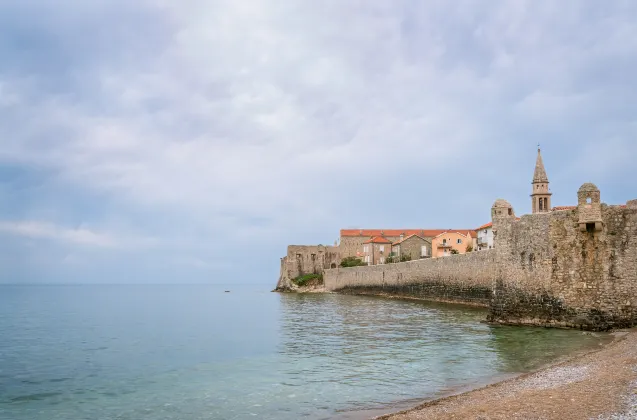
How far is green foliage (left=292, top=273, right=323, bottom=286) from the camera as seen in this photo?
276 ft

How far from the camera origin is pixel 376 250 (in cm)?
8919

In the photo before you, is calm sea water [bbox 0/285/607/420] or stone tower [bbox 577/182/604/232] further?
stone tower [bbox 577/182/604/232]

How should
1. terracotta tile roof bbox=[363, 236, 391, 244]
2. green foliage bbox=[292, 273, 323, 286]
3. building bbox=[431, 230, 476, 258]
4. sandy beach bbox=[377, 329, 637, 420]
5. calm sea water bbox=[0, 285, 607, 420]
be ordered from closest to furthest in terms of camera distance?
sandy beach bbox=[377, 329, 637, 420] → calm sea water bbox=[0, 285, 607, 420] → building bbox=[431, 230, 476, 258] → green foliage bbox=[292, 273, 323, 286] → terracotta tile roof bbox=[363, 236, 391, 244]

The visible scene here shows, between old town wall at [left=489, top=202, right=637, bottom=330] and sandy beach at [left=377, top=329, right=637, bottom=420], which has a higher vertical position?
old town wall at [left=489, top=202, right=637, bottom=330]

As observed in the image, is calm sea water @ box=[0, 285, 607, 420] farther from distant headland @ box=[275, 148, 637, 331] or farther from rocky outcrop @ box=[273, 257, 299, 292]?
rocky outcrop @ box=[273, 257, 299, 292]

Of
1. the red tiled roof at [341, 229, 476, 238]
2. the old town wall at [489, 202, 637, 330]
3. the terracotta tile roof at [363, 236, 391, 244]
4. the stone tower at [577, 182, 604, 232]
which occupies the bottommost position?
the old town wall at [489, 202, 637, 330]

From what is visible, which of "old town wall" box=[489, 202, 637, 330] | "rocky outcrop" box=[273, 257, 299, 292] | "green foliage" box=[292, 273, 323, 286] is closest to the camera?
"old town wall" box=[489, 202, 637, 330]

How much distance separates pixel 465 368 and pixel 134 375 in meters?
9.95

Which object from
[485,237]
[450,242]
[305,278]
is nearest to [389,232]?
[450,242]

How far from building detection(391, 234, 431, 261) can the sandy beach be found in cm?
7071

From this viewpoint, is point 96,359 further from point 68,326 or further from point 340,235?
point 340,235

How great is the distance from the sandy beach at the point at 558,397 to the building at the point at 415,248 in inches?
2784

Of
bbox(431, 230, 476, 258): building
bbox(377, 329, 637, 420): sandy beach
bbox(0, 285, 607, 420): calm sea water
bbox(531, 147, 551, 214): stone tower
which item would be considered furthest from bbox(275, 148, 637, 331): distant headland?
bbox(431, 230, 476, 258): building

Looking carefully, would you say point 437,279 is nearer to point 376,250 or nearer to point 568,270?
point 568,270
